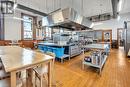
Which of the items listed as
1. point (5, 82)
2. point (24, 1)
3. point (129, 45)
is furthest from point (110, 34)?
point (5, 82)

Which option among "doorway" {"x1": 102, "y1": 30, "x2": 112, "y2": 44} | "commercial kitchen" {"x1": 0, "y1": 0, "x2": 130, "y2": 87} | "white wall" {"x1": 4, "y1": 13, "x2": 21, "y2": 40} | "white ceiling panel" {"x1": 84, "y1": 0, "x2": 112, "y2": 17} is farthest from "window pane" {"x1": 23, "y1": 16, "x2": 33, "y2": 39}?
"doorway" {"x1": 102, "y1": 30, "x2": 112, "y2": 44}

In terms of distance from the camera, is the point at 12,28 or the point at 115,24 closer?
the point at 12,28

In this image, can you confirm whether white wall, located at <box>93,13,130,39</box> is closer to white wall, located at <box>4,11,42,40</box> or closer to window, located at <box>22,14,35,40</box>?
window, located at <box>22,14,35,40</box>

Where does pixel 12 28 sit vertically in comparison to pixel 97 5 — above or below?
below

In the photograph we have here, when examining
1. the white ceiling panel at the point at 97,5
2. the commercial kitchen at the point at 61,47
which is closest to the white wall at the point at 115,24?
the commercial kitchen at the point at 61,47

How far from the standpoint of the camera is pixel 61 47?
14.6ft

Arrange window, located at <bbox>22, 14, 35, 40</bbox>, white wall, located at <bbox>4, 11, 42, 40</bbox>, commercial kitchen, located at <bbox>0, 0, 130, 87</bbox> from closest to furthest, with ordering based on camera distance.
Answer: commercial kitchen, located at <bbox>0, 0, 130, 87</bbox> < white wall, located at <bbox>4, 11, 42, 40</bbox> < window, located at <bbox>22, 14, 35, 40</bbox>

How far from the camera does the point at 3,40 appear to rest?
21.3ft

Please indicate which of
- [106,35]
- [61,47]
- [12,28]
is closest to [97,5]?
[61,47]

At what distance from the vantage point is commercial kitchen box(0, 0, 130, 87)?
73.2 inches

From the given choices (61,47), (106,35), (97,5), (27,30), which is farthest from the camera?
(106,35)

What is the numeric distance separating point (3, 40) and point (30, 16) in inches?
124

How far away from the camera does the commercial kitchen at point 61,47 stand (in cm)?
186

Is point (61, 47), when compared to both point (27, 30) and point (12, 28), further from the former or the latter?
point (27, 30)
